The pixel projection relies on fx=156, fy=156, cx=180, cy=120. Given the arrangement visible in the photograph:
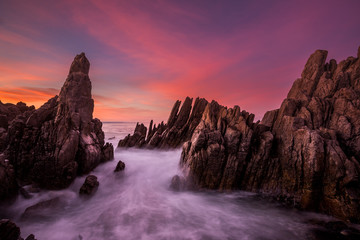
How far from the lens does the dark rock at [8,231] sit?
20.5ft

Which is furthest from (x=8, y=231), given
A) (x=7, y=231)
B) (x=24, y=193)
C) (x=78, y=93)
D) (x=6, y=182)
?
(x=78, y=93)

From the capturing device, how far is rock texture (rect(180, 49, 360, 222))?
10.9 metres

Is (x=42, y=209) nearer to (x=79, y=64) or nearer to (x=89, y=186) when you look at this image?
(x=89, y=186)

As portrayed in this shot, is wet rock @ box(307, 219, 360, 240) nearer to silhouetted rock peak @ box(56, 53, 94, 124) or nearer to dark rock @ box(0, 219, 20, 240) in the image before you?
dark rock @ box(0, 219, 20, 240)

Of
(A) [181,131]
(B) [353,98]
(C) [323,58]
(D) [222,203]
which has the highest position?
(C) [323,58]

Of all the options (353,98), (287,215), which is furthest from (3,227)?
(353,98)

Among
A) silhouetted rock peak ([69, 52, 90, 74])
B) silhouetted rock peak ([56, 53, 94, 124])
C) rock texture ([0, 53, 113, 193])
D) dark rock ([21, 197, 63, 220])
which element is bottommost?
dark rock ([21, 197, 63, 220])

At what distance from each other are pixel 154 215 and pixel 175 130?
17766 mm

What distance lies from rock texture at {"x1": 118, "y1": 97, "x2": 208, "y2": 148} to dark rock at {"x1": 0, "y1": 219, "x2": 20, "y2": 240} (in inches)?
823

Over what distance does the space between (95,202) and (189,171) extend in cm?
821

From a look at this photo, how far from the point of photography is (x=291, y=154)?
1323 centimetres

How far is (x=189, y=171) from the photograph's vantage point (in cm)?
1477

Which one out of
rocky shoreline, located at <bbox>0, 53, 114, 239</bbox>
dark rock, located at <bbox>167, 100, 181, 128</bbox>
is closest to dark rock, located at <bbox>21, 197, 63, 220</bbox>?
rocky shoreline, located at <bbox>0, 53, 114, 239</bbox>

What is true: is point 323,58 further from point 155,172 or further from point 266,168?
point 155,172
